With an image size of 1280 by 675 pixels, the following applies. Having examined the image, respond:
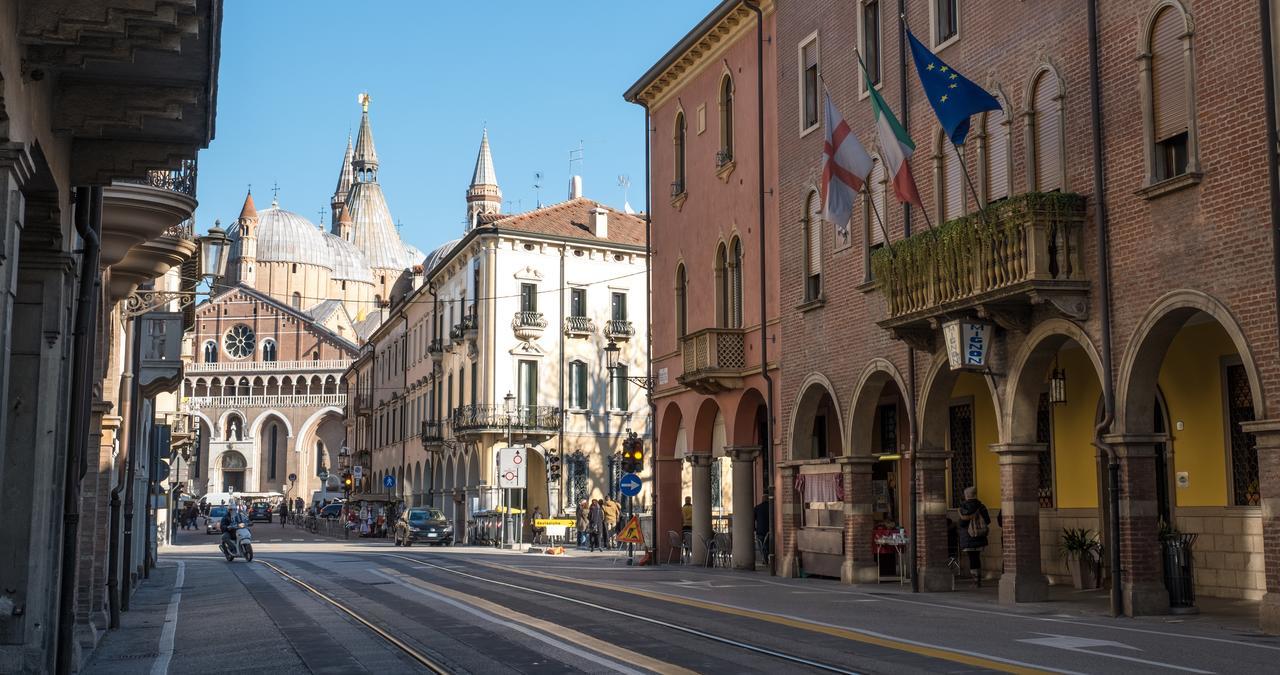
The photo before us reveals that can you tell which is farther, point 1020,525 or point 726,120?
point 726,120

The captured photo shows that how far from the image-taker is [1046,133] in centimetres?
1933

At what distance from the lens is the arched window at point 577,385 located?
57594mm

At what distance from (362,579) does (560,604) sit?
9004mm

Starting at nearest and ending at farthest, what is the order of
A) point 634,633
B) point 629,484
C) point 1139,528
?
1. point 634,633
2. point 1139,528
3. point 629,484

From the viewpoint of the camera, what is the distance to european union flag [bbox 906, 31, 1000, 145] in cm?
1902

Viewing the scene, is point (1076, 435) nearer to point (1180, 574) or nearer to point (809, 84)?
point (1180, 574)

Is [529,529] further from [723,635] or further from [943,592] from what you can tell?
[723,635]

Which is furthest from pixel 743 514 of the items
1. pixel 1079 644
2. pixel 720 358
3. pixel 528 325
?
pixel 528 325

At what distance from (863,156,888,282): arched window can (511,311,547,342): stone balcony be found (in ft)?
108

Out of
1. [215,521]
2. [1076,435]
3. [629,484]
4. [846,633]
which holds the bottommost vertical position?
[215,521]

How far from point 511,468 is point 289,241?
367ft

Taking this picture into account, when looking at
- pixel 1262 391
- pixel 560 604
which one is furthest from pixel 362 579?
pixel 1262 391

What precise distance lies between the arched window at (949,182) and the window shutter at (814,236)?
4359 millimetres

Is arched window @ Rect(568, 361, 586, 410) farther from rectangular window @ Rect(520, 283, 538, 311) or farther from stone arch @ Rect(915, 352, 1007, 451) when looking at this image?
stone arch @ Rect(915, 352, 1007, 451)
